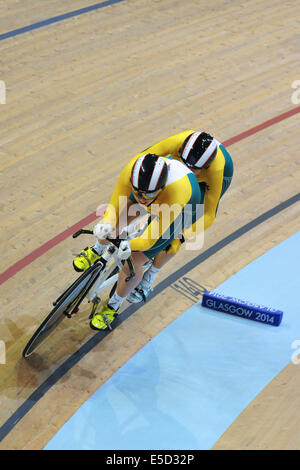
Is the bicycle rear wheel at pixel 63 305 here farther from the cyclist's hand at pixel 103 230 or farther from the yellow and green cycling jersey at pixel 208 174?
the yellow and green cycling jersey at pixel 208 174

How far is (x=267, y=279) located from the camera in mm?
4371

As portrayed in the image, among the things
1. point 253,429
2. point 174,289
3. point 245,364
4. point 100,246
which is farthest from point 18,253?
point 253,429

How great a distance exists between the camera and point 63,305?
3.61m

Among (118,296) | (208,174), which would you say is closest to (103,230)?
(118,296)

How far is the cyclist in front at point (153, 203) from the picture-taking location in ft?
10.7

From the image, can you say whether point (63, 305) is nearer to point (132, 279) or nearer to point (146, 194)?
point (132, 279)

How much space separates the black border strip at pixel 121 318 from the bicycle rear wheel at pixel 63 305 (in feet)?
0.71

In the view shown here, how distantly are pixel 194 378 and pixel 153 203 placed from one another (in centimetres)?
107

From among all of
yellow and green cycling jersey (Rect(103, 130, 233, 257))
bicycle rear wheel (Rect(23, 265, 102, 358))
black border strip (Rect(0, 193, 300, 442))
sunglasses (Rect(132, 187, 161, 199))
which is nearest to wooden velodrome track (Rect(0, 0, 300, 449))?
black border strip (Rect(0, 193, 300, 442))

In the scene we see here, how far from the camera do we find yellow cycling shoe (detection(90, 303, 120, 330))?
3902mm

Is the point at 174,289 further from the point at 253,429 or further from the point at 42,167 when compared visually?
the point at 42,167

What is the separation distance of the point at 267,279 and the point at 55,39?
12.8 ft

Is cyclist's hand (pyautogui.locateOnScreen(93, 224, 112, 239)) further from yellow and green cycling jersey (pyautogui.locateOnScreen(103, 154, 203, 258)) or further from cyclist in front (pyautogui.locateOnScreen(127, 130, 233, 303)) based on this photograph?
cyclist in front (pyautogui.locateOnScreen(127, 130, 233, 303))

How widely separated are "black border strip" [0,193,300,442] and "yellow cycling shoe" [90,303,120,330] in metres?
0.10
